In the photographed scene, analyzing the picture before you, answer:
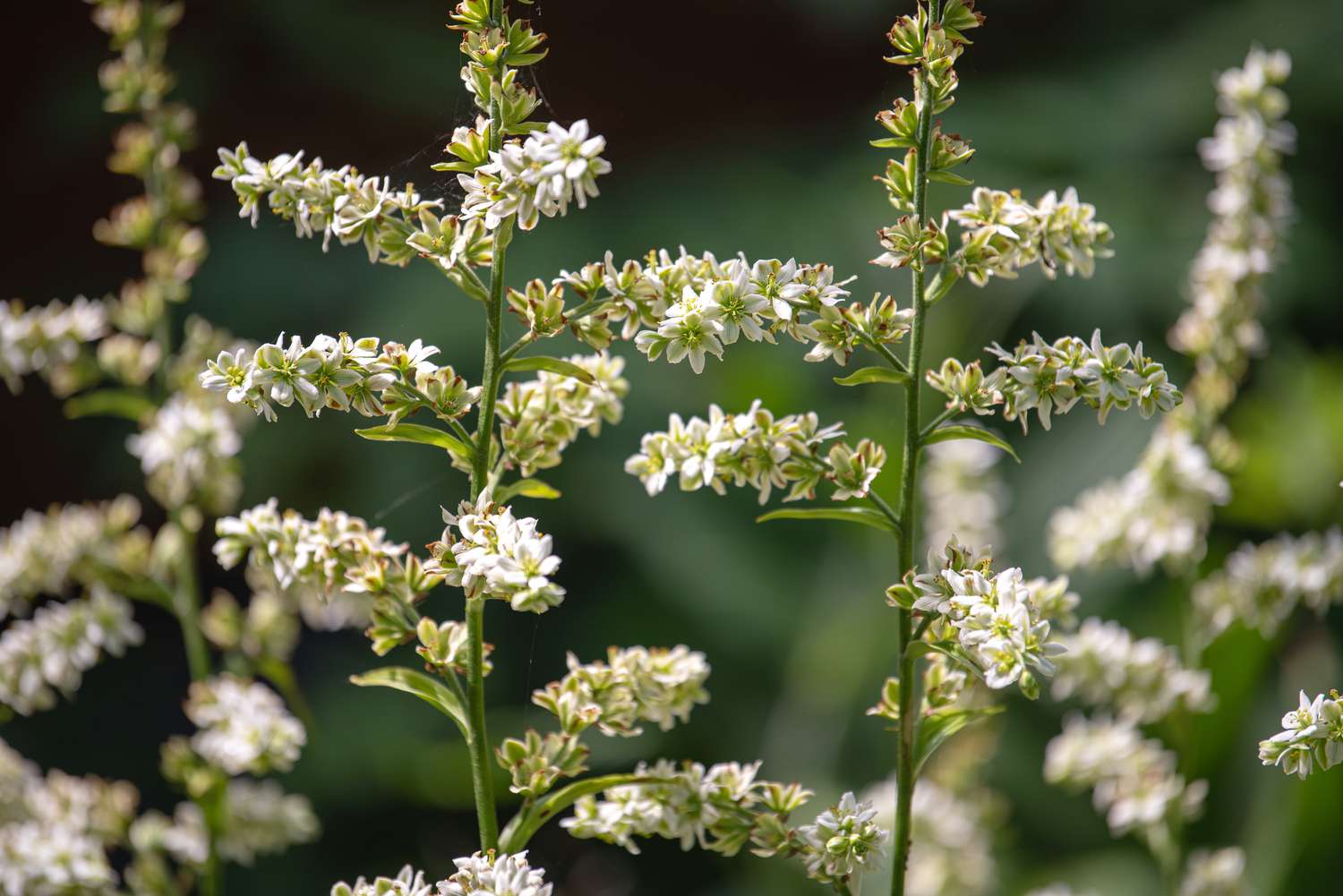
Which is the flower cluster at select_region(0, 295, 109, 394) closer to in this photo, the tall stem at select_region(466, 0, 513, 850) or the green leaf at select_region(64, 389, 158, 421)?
the green leaf at select_region(64, 389, 158, 421)

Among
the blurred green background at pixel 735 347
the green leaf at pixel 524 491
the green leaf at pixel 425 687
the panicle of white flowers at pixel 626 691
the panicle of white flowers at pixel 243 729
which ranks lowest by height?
the green leaf at pixel 425 687

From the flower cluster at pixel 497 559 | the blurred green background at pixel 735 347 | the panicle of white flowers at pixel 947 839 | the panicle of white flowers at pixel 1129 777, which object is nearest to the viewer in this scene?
the flower cluster at pixel 497 559

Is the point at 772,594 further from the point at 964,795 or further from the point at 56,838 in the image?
the point at 56,838

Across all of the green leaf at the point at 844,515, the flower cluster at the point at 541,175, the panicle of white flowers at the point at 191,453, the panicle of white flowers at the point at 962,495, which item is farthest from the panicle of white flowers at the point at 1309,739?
the panicle of white flowers at the point at 191,453

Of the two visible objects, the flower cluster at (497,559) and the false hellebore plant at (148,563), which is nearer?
the flower cluster at (497,559)

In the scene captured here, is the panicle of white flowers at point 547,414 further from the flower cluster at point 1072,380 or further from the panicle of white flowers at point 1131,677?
the panicle of white flowers at point 1131,677

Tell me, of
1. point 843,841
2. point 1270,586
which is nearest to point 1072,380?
point 843,841

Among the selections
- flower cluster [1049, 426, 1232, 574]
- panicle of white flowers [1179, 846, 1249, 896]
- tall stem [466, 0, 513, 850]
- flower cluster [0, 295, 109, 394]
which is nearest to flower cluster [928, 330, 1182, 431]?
tall stem [466, 0, 513, 850]

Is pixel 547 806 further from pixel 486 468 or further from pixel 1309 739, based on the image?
pixel 1309 739
